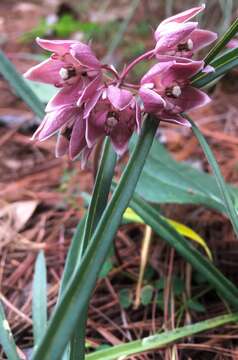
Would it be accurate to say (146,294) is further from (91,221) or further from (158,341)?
(91,221)

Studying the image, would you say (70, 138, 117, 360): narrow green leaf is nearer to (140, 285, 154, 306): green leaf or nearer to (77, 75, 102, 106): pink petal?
(77, 75, 102, 106): pink petal

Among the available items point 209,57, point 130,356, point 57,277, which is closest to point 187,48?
point 209,57

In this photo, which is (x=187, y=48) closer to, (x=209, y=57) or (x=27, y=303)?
(x=209, y=57)

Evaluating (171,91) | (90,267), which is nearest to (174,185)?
(171,91)

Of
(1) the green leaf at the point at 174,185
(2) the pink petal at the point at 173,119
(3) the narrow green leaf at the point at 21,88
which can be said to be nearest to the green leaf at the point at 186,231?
(1) the green leaf at the point at 174,185

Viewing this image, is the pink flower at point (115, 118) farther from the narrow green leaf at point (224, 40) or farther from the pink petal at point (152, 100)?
the narrow green leaf at point (224, 40)
